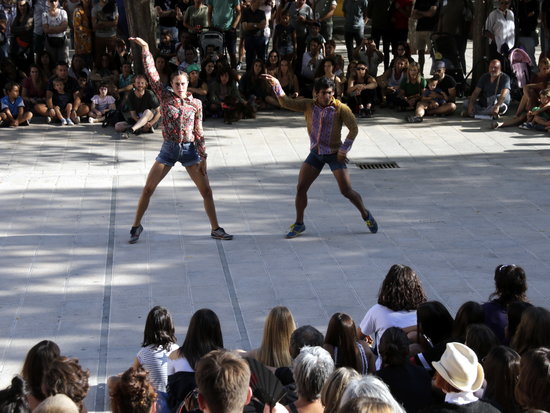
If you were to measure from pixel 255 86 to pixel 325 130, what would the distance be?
24.0 feet

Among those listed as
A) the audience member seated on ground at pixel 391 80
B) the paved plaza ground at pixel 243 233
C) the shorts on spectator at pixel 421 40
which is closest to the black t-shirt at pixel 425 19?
the shorts on spectator at pixel 421 40

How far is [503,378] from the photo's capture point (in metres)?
4.86

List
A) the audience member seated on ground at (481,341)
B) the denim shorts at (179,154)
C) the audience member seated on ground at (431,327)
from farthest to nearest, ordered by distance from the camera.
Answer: the denim shorts at (179,154), the audience member seated on ground at (431,327), the audience member seated on ground at (481,341)

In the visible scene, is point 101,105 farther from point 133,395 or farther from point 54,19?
point 133,395

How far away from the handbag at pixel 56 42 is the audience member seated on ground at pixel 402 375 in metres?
13.2

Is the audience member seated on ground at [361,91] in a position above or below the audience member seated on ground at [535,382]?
below

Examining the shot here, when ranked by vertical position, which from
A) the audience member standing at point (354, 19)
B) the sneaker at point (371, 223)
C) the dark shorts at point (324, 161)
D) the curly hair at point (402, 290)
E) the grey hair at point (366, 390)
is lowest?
the sneaker at point (371, 223)

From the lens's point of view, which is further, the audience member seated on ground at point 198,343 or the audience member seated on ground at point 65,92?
the audience member seated on ground at point 65,92

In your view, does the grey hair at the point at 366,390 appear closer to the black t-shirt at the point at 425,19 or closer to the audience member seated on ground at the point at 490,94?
the audience member seated on ground at the point at 490,94

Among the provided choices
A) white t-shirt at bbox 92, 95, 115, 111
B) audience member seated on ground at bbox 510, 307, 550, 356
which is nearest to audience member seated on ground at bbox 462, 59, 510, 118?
white t-shirt at bbox 92, 95, 115, 111

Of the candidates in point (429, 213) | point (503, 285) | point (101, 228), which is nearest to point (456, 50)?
point (429, 213)

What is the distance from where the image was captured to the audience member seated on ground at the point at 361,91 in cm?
1623

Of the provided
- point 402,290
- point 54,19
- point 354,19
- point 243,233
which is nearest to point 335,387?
point 402,290

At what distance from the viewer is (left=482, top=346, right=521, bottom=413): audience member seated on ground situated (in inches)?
190
